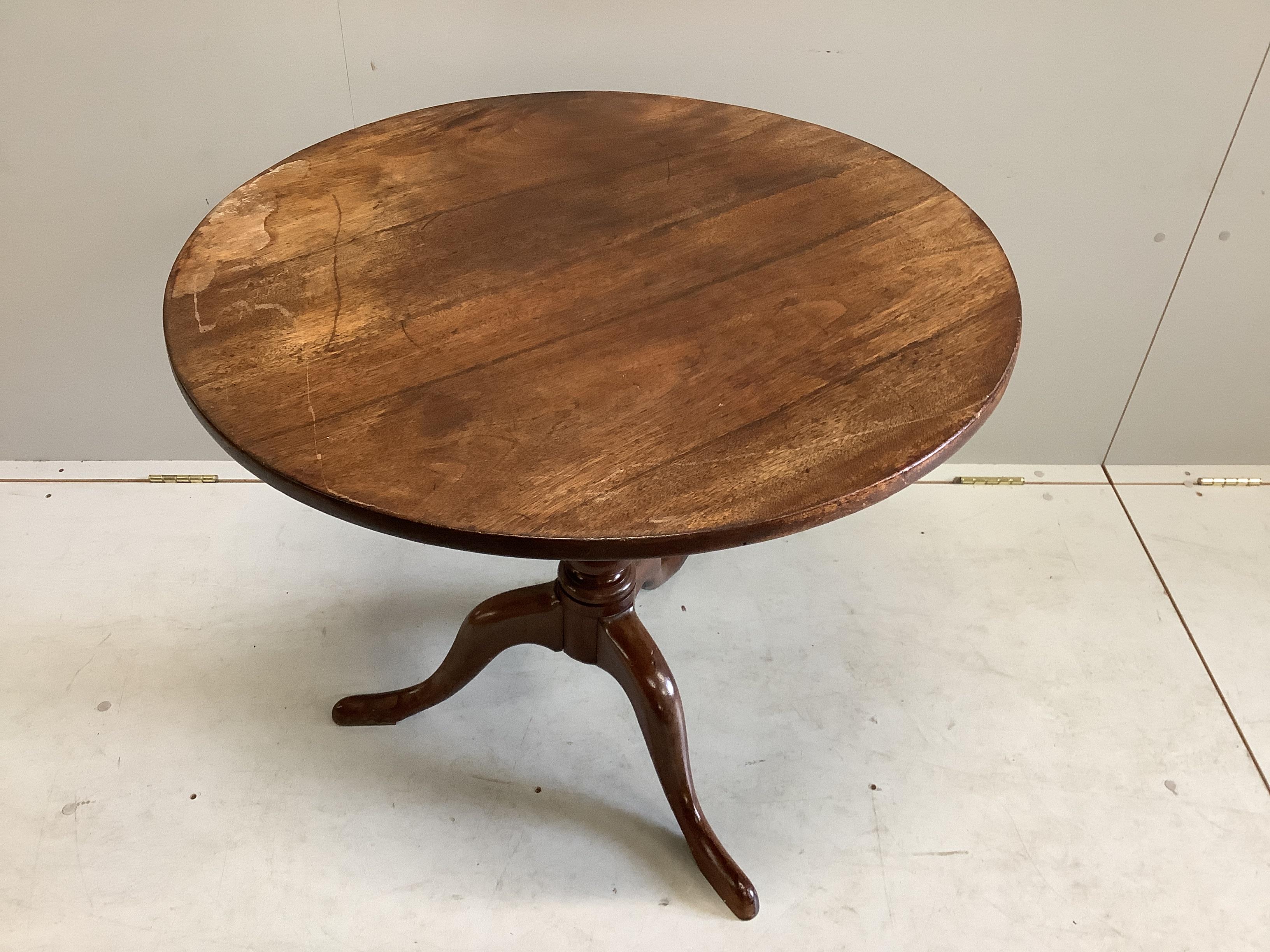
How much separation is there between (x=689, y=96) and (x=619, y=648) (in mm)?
824

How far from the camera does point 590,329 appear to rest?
87 cm

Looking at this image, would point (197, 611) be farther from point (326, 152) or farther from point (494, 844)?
point (326, 152)

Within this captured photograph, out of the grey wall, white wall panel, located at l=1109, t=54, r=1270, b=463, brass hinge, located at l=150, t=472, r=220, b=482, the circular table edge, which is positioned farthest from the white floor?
the circular table edge

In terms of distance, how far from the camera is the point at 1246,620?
1.56m

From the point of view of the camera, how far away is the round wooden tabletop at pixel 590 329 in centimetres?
71

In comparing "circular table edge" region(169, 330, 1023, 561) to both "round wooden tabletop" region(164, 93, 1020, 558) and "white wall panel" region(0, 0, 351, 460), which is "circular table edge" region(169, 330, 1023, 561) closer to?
"round wooden tabletop" region(164, 93, 1020, 558)

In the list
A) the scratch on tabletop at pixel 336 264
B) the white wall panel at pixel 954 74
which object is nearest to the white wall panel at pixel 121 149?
the white wall panel at pixel 954 74

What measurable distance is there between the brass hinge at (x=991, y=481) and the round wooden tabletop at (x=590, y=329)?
83 centimetres

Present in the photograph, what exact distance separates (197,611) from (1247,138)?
5.80ft

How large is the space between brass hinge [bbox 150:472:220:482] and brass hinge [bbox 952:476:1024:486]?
1361 mm

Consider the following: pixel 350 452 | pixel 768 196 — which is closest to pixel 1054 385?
pixel 768 196

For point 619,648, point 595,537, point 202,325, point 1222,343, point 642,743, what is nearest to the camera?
point 595,537

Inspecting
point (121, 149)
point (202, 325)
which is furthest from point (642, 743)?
point (121, 149)

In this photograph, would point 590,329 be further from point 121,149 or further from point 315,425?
point 121,149
